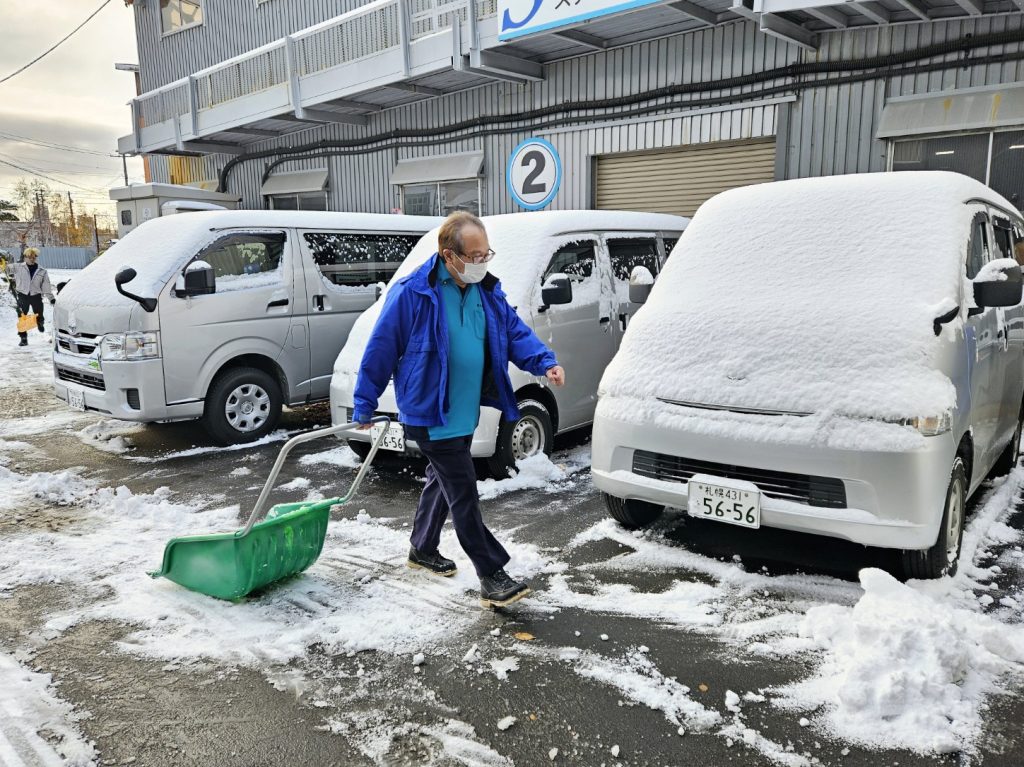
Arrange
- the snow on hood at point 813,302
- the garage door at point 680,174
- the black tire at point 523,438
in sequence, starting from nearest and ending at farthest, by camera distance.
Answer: the snow on hood at point 813,302, the black tire at point 523,438, the garage door at point 680,174

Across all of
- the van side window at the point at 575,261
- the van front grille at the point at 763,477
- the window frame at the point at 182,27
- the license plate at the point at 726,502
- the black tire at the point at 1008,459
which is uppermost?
the window frame at the point at 182,27

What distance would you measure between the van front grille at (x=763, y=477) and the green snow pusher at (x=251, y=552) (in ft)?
4.66

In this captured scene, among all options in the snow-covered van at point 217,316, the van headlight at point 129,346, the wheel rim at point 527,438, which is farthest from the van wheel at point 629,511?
the van headlight at point 129,346

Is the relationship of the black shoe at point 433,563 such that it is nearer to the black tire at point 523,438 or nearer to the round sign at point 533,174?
the black tire at point 523,438

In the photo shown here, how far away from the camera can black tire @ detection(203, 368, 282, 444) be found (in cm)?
694

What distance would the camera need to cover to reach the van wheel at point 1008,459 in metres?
5.45

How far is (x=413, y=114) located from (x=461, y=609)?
1208 cm

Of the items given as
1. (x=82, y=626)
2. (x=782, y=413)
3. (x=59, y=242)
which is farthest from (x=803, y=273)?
(x=59, y=242)

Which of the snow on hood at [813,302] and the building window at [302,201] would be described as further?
the building window at [302,201]

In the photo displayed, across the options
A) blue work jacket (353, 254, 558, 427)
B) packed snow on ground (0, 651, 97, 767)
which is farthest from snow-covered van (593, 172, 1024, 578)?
packed snow on ground (0, 651, 97, 767)

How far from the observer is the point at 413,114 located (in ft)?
45.9

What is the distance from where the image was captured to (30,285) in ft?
48.7

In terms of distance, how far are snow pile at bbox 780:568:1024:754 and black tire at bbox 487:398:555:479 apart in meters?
2.68

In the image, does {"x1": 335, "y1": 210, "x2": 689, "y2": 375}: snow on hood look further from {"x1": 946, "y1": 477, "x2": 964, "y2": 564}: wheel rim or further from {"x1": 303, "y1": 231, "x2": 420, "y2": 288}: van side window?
{"x1": 946, "y1": 477, "x2": 964, "y2": 564}: wheel rim
